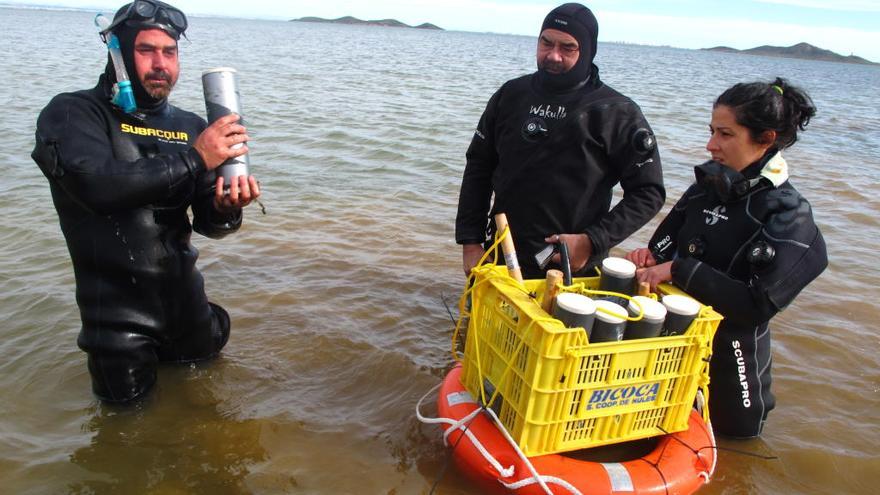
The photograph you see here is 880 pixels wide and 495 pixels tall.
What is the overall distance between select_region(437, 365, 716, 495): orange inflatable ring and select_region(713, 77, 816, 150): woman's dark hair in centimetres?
161

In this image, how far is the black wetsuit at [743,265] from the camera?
2.97 m

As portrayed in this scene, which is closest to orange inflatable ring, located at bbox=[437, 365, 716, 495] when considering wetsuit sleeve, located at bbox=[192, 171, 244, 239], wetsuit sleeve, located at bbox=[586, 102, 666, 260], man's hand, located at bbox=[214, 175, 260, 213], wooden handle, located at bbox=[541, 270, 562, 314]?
wooden handle, located at bbox=[541, 270, 562, 314]

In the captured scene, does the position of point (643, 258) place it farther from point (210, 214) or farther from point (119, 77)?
point (119, 77)

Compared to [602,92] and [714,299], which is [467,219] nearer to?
[602,92]

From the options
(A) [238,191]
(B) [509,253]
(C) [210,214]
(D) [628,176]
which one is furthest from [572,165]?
(C) [210,214]

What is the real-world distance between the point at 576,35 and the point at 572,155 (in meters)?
0.69

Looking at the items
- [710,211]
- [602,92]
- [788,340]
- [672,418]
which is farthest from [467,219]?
[788,340]

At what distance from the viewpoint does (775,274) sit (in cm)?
296

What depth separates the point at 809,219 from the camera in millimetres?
2990

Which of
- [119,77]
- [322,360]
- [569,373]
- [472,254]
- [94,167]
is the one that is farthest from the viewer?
[322,360]

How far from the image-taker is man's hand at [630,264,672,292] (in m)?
3.27

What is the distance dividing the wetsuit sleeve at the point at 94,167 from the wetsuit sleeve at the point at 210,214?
1.76 ft

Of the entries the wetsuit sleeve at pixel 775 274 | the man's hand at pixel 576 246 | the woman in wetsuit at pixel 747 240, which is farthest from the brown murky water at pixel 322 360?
the man's hand at pixel 576 246

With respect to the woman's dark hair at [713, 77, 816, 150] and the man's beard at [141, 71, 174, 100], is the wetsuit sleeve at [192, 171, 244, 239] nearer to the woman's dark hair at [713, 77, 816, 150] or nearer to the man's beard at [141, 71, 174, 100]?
the man's beard at [141, 71, 174, 100]
